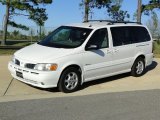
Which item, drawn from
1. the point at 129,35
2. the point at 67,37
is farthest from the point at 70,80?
the point at 129,35

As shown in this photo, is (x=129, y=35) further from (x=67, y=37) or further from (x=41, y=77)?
(x=41, y=77)

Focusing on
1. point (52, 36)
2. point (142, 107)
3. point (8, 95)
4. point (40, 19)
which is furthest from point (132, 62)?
point (40, 19)

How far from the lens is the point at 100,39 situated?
10.6 metres

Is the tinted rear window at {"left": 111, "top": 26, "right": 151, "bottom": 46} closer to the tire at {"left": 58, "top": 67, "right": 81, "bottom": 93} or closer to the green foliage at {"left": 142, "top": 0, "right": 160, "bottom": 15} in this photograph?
the tire at {"left": 58, "top": 67, "right": 81, "bottom": 93}

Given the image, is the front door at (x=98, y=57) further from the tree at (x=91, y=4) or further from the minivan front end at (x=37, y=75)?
the tree at (x=91, y=4)

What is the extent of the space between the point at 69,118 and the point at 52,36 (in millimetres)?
4049

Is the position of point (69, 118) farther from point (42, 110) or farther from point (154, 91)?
point (154, 91)

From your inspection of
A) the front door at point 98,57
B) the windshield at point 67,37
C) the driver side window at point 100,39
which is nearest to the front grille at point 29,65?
the windshield at point 67,37

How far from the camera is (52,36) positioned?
1104 cm

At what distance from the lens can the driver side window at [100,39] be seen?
34.2 ft

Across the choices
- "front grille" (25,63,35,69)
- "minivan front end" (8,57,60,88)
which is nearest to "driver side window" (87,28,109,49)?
"minivan front end" (8,57,60,88)

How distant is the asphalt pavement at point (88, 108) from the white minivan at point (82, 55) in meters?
0.70

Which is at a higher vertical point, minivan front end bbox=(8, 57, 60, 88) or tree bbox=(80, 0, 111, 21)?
tree bbox=(80, 0, 111, 21)

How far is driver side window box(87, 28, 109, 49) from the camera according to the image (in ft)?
34.2
